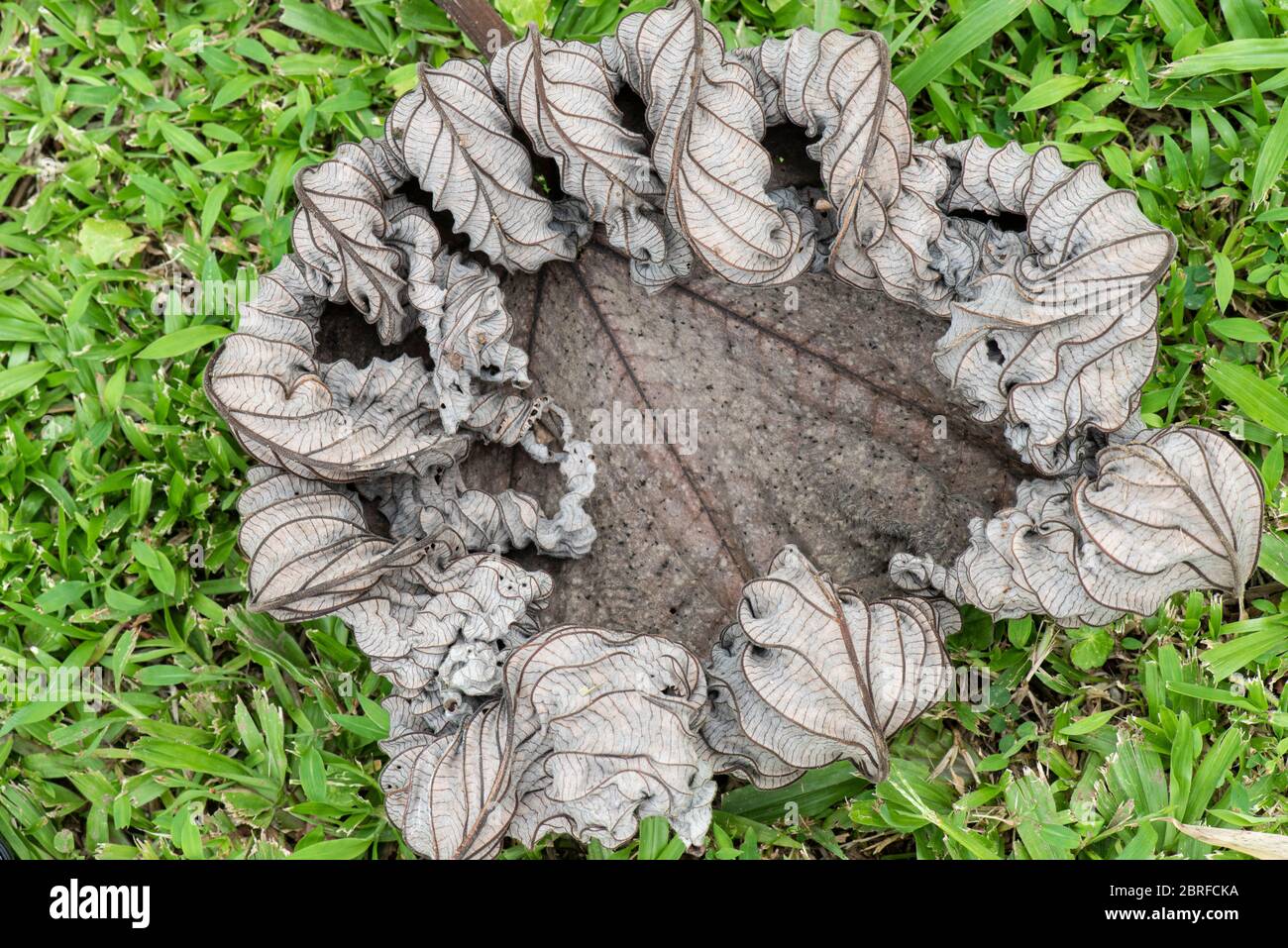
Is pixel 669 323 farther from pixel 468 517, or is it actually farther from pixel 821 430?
pixel 468 517

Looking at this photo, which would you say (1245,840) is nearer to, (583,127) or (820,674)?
(820,674)

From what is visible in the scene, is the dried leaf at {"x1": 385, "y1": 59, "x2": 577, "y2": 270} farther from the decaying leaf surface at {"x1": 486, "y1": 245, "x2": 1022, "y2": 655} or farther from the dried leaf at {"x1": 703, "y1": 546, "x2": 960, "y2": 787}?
the dried leaf at {"x1": 703, "y1": 546, "x2": 960, "y2": 787}

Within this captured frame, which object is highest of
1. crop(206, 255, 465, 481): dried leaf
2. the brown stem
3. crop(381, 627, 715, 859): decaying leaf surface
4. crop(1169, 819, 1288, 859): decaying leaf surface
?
the brown stem

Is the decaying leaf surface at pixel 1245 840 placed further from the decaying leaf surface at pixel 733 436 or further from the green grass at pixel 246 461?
the decaying leaf surface at pixel 733 436

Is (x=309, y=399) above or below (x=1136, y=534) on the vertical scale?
above

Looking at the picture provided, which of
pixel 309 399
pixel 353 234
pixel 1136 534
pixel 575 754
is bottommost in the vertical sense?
pixel 575 754

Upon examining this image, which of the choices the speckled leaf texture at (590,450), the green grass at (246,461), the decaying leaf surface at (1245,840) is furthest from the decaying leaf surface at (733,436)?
the decaying leaf surface at (1245,840)

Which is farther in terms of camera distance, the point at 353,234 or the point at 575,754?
the point at 353,234

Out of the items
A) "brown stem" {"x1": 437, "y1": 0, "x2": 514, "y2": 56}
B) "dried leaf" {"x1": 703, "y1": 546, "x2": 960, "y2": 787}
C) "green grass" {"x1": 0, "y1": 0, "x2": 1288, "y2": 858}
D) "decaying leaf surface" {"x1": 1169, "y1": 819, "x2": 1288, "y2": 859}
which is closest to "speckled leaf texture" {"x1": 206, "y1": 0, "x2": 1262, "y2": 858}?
"dried leaf" {"x1": 703, "y1": 546, "x2": 960, "y2": 787}

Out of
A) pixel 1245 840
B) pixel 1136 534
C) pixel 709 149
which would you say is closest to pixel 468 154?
pixel 709 149
